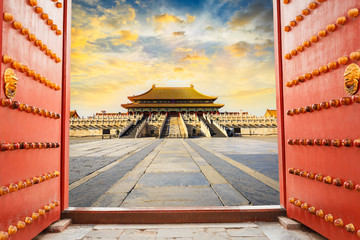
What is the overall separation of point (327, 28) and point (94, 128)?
23943 millimetres

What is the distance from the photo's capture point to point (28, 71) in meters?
1.36

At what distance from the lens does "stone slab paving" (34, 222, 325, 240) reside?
4.85 feet

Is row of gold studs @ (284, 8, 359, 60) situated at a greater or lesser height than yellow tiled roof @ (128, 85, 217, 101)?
lesser

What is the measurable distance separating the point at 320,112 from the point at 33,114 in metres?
2.04

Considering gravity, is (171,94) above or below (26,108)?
above

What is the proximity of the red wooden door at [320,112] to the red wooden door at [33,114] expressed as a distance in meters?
1.97

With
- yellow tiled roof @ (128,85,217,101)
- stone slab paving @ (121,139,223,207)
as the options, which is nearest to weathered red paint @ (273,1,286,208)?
stone slab paving @ (121,139,223,207)

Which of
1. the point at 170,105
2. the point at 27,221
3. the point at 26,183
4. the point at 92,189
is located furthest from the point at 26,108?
the point at 170,105

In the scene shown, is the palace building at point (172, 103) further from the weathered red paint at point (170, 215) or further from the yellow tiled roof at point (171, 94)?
the weathered red paint at point (170, 215)

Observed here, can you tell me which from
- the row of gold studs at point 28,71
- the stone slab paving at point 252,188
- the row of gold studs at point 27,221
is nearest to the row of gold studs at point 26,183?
the row of gold studs at point 27,221

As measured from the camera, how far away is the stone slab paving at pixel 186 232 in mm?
1479

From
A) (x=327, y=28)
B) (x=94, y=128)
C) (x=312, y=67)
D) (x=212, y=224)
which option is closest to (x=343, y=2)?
(x=327, y=28)

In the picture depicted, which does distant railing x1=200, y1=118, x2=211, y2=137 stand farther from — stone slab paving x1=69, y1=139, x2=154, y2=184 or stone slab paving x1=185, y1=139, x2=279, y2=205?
stone slab paving x1=185, y1=139, x2=279, y2=205

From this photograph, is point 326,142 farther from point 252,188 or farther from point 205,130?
point 205,130
